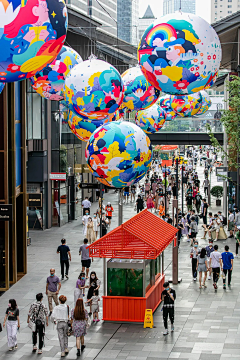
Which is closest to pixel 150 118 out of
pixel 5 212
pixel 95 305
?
pixel 5 212

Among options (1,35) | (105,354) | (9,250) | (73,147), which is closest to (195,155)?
→ (73,147)

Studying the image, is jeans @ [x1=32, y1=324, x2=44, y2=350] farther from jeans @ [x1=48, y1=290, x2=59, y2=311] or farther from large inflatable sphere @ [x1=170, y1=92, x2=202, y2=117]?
large inflatable sphere @ [x1=170, y1=92, x2=202, y2=117]

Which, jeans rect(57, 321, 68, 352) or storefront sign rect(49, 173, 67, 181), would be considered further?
storefront sign rect(49, 173, 67, 181)

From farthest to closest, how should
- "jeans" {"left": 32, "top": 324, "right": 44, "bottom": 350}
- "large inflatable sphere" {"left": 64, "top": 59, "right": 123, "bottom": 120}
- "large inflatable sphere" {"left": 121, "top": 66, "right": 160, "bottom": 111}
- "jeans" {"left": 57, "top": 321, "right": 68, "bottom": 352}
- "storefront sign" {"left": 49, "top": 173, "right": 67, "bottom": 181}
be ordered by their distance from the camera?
1. "storefront sign" {"left": 49, "top": 173, "right": 67, "bottom": 181}
2. "large inflatable sphere" {"left": 121, "top": 66, "right": 160, "bottom": 111}
3. "jeans" {"left": 32, "top": 324, "right": 44, "bottom": 350}
4. "jeans" {"left": 57, "top": 321, "right": 68, "bottom": 352}
5. "large inflatable sphere" {"left": 64, "top": 59, "right": 123, "bottom": 120}

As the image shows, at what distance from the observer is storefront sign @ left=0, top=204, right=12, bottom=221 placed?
56.4 feet

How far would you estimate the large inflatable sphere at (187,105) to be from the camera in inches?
771

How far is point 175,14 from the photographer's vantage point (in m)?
9.73

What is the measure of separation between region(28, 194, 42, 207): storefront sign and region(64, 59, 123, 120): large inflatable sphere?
19.7 m

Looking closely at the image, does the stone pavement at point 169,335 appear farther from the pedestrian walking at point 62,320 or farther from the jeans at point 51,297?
the jeans at point 51,297

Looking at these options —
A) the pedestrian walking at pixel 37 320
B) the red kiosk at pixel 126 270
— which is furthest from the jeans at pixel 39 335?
the red kiosk at pixel 126 270

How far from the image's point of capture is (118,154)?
13328 mm

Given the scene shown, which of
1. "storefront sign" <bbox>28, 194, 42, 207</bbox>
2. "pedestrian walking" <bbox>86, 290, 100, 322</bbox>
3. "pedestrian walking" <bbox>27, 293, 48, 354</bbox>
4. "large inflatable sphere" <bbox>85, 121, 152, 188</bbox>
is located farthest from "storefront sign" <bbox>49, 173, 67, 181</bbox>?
"pedestrian walking" <bbox>27, 293, 48, 354</bbox>

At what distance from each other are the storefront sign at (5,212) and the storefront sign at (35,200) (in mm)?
14804

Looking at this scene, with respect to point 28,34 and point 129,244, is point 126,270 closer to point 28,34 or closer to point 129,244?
point 129,244
